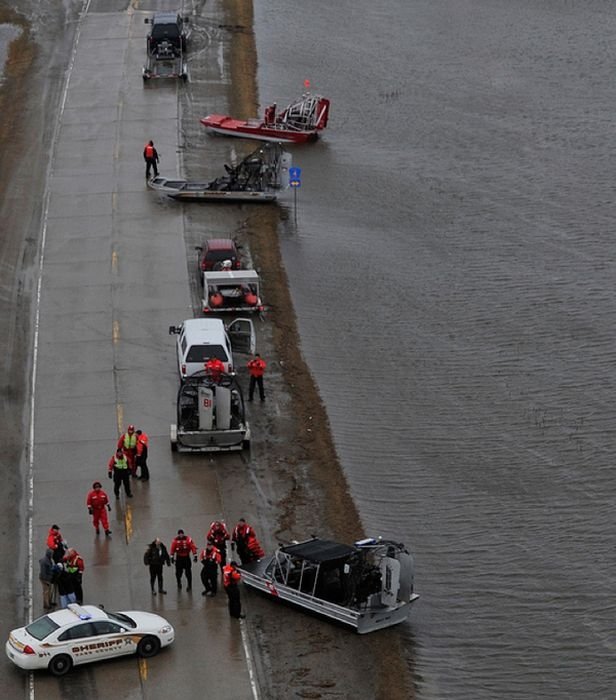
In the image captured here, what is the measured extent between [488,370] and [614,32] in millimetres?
46323

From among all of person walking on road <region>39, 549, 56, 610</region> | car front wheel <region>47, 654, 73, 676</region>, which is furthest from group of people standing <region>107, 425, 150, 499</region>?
car front wheel <region>47, 654, 73, 676</region>

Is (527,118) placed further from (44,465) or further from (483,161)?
(44,465)

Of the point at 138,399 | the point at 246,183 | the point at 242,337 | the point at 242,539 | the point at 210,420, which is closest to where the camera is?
the point at 242,539

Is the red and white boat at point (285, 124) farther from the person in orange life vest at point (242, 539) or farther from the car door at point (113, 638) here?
the car door at point (113, 638)

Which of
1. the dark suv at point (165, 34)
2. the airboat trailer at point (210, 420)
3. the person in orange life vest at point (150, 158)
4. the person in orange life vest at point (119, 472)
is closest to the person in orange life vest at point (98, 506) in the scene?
the person in orange life vest at point (119, 472)

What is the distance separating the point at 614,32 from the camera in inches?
3501

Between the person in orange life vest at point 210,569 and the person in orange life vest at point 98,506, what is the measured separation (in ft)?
10.6

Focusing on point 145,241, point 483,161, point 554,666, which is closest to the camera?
point 554,666

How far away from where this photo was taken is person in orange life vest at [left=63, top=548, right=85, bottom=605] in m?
33.3

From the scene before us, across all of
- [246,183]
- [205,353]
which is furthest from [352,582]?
[246,183]

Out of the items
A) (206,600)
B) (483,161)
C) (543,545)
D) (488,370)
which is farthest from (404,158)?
(206,600)

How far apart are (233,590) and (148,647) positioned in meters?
2.51

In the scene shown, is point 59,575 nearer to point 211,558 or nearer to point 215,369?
point 211,558

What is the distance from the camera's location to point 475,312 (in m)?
53.2
